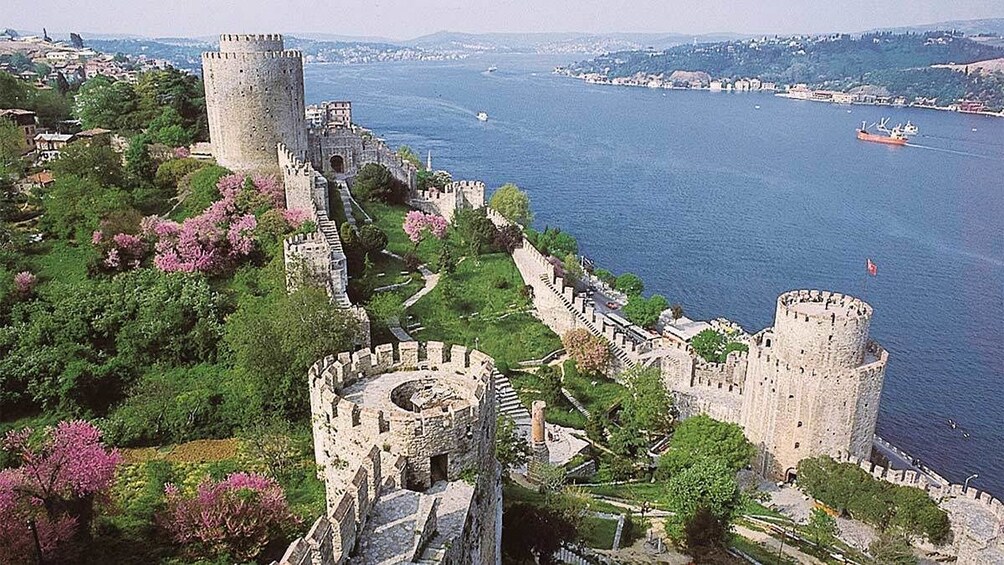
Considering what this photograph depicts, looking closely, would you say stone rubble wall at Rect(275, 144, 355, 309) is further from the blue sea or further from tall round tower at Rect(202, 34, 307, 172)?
the blue sea

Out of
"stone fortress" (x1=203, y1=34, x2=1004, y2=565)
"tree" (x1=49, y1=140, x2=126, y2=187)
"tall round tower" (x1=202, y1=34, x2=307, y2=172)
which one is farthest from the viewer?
"tall round tower" (x1=202, y1=34, x2=307, y2=172)

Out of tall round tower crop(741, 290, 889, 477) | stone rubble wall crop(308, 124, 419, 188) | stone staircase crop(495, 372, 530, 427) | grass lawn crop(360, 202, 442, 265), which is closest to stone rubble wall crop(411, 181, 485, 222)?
stone rubble wall crop(308, 124, 419, 188)

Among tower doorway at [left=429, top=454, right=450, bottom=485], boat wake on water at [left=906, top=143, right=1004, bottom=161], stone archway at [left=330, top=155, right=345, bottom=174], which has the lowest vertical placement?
boat wake on water at [left=906, top=143, right=1004, bottom=161]

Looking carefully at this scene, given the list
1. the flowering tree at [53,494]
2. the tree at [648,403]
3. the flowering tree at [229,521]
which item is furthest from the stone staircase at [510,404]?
the flowering tree at [53,494]

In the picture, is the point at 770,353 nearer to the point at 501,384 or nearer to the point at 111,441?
the point at 501,384

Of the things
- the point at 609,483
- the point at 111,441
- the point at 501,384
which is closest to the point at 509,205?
the point at 501,384

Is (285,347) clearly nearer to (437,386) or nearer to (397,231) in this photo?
(437,386)

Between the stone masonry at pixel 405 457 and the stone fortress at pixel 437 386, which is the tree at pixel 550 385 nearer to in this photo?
the stone fortress at pixel 437 386
